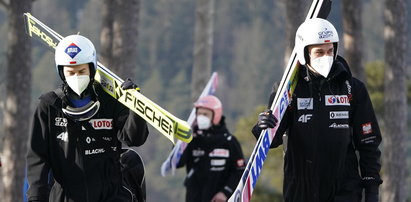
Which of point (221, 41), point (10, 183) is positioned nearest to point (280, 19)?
point (221, 41)

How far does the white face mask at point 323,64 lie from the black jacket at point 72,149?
5.20 feet

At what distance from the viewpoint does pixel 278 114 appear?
28.2ft

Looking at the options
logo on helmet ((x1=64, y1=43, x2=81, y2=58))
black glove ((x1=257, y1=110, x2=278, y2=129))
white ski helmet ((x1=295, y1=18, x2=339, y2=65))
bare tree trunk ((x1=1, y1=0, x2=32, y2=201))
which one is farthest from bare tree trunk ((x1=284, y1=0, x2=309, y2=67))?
logo on helmet ((x1=64, y1=43, x2=81, y2=58))

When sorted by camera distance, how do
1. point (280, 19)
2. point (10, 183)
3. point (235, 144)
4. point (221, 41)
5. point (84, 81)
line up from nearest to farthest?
1. point (84, 81)
2. point (235, 144)
3. point (10, 183)
4. point (280, 19)
5. point (221, 41)

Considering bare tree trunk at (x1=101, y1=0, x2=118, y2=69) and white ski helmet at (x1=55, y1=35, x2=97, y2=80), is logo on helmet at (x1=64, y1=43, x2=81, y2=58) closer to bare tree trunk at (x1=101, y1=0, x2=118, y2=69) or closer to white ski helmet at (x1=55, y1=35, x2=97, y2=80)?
white ski helmet at (x1=55, y1=35, x2=97, y2=80)

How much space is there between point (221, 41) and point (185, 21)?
433 centimetres

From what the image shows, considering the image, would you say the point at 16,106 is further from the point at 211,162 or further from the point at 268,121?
the point at 268,121

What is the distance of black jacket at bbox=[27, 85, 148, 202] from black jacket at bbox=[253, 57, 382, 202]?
1.39 meters

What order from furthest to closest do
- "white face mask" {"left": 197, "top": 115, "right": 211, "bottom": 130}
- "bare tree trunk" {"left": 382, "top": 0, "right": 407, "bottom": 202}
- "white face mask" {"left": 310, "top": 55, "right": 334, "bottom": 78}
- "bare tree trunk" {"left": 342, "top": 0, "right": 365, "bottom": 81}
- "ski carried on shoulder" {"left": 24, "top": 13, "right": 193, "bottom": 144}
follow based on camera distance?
1. "bare tree trunk" {"left": 342, "top": 0, "right": 365, "bottom": 81}
2. "bare tree trunk" {"left": 382, "top": 0, "right": 407, "bottom": 202}
3. "white face mask" {"left": 197, "top": 115, "right": 211, "bottom": 130}
4. "white face mask" {"left": 310, "top": 55, "right": 334, "bottom": 78}
5. "ski carried on shoulder" {"left": 24, "top": 13, "right": 193, "bottom": 144}

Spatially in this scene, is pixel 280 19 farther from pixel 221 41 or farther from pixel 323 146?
pixel 323 146

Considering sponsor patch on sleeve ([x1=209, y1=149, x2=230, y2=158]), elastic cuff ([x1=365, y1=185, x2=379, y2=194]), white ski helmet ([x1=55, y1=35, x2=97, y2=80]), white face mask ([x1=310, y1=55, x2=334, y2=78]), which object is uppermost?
white ski helmet ([x1=55, y1=35, x2=97, y2=80])

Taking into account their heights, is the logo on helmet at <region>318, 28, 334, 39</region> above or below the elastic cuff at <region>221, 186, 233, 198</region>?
above

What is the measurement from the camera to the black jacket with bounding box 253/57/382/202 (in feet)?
28.3

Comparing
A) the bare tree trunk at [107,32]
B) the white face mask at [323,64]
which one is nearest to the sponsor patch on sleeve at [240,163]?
the bare tree trunk at [107,32]
